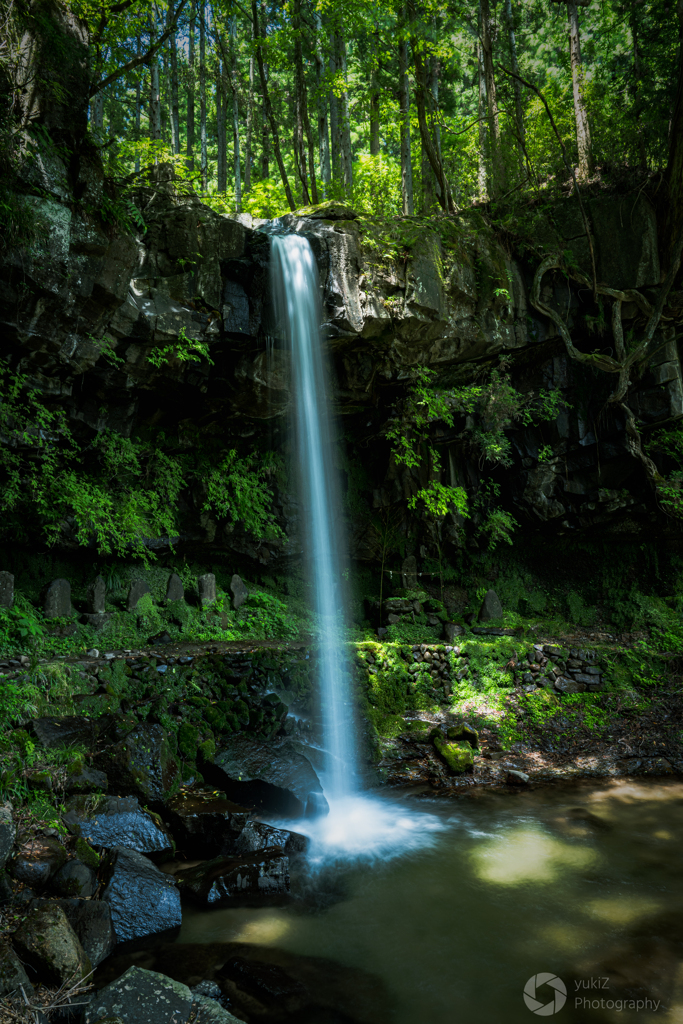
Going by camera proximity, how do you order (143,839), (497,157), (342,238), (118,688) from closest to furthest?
(143,839), (118,688), (342,238), (497,157)

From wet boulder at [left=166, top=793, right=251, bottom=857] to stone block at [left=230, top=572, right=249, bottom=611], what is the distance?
542 centimetres

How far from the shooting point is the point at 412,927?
4332mm

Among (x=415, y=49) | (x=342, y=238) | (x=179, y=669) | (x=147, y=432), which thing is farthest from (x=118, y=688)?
(x=415, y=49)

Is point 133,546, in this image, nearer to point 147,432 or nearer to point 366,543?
point 147,432

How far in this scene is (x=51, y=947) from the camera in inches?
131

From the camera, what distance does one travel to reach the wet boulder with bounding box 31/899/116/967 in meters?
3.69

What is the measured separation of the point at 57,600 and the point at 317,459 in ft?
17.4

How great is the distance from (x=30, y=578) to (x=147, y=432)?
3.26 metres

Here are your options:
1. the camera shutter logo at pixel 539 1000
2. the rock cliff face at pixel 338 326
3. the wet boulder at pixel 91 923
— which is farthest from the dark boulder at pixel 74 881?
the rock cliff face at pixel 338 326

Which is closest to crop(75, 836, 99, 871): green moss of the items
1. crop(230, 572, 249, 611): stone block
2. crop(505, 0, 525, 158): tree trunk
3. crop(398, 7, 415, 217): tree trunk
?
crop(230, 572, 249, 611): stone block

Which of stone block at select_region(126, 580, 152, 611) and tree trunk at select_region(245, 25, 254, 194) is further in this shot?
tree trunk at select_region(245, 25, 254, 194)

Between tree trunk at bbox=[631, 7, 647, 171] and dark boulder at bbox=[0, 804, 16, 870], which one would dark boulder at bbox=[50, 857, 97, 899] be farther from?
tree trunk at bbox=[631, 7, 647, 171]

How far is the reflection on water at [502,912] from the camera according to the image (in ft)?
11.7

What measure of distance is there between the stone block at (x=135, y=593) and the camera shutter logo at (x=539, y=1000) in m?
7.79
